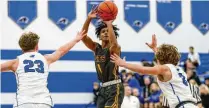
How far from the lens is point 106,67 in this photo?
25.6 ft

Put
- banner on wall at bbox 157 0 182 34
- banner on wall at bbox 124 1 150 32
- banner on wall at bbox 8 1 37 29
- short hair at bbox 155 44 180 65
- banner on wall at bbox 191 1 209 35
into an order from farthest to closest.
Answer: banner on wall at bbox 191 1 209 35
banner on wall at bbox 157 0 182 34
banner on wall at bbox 124 1 150 32
banner on wall at bbox 8 1 37 29
short hair at bbox 155 44 180 65

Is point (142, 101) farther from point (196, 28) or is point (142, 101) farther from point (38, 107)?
point (38, 107)

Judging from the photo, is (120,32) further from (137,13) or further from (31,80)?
(31,80)

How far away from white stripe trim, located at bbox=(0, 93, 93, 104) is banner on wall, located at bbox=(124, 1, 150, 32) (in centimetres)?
295

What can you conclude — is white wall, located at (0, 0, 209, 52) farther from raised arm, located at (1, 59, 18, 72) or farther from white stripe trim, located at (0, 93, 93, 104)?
raised arm, located at (1, 59, 18, 72)

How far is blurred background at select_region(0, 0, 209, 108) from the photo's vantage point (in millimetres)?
16375

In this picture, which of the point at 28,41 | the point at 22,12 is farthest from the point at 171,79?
the point at 22,12

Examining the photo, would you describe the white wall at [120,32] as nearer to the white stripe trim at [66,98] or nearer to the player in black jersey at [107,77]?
the white stripe trim at [66,98]

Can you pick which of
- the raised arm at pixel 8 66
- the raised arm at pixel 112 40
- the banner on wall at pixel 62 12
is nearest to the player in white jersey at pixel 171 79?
the raised arm at pixel 112 40

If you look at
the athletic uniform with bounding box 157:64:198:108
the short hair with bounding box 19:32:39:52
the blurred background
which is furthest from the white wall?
the athletic uniform with bounding box 157:64:198:108

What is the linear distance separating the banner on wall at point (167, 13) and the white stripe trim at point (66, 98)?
3.72 metres

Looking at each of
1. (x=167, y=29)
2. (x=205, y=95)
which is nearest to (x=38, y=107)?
(x=205, y=95)

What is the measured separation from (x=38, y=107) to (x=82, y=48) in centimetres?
1050

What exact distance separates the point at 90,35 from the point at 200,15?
4.36 metres
